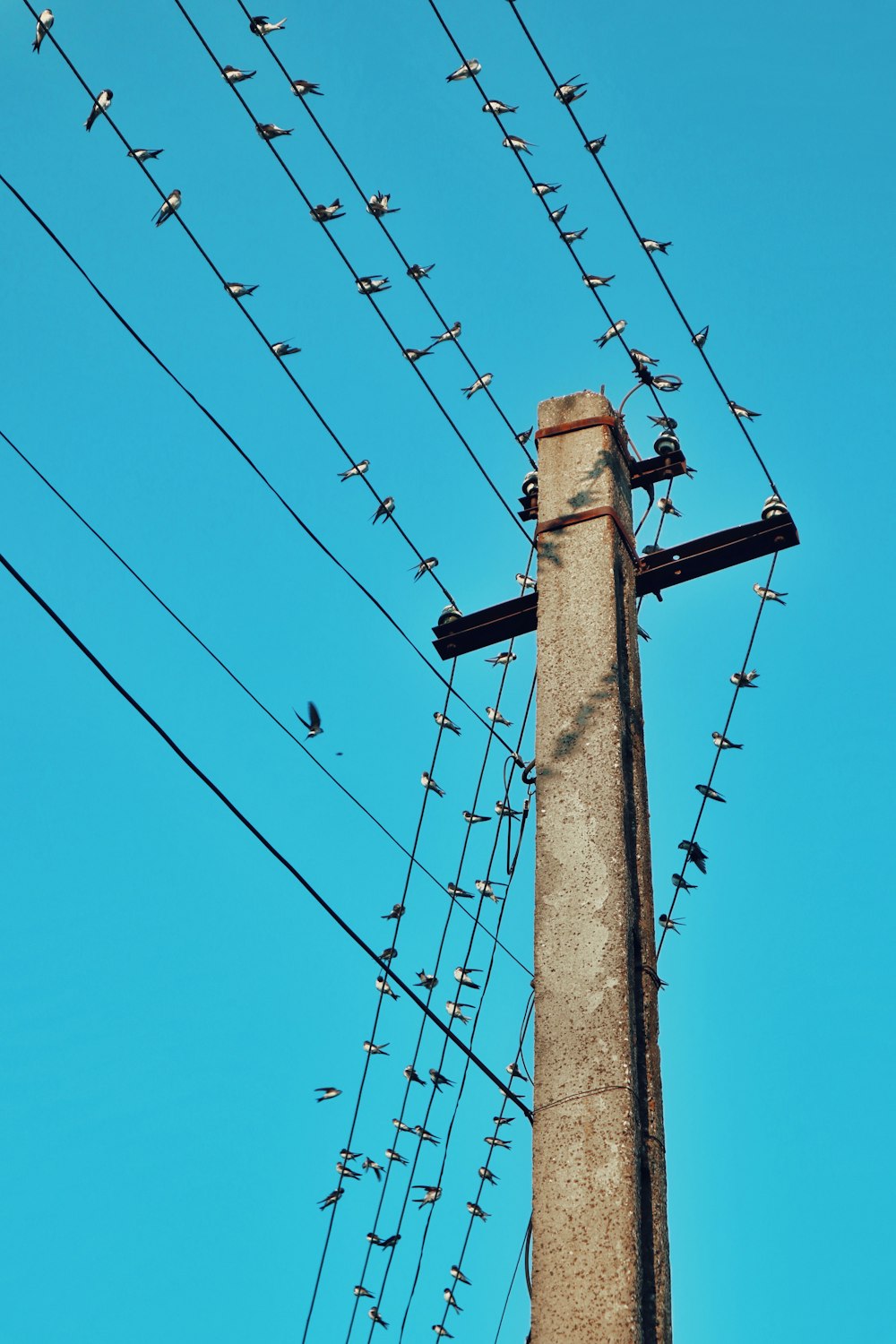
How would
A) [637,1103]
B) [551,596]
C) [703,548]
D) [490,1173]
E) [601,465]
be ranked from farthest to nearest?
1. [490,1173]
2. [703,548]
3. [601,465]
4. [551,596]
5. [637,1103]

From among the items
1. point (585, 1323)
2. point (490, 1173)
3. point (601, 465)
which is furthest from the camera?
point (490, 1173)

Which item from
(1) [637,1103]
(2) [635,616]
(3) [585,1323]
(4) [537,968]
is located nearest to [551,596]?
(2) [635,616]

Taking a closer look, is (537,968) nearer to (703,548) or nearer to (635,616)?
(635,616)

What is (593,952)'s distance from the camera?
5379 millimetres

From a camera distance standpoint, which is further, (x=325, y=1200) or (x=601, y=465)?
(x=325, y=1200)

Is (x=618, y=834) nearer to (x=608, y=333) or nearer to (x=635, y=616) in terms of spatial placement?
(x=635, y=616)

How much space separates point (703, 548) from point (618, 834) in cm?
236

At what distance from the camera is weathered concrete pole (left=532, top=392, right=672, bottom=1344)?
4797 mm

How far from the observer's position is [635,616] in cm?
658

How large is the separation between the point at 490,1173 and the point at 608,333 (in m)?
5.57

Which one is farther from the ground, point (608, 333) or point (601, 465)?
point (608, 333)

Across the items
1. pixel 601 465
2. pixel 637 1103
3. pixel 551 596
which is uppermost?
pixel 601 465

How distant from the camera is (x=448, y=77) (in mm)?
10695

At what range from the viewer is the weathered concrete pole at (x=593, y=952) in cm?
480
